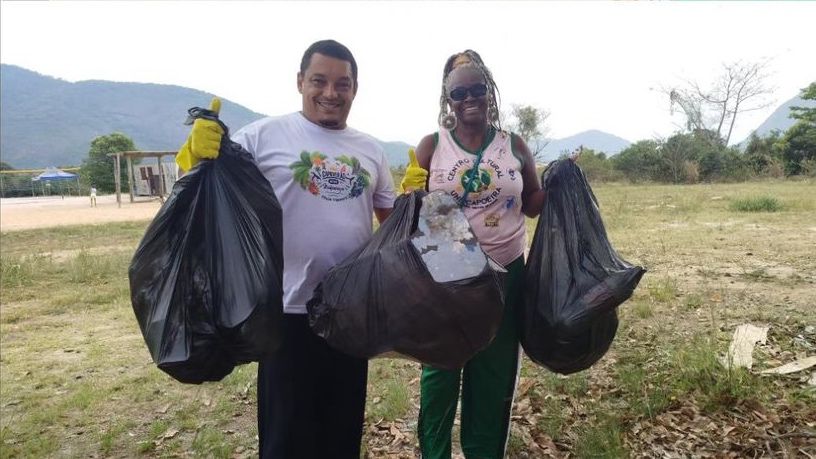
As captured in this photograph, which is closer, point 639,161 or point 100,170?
point 639,161

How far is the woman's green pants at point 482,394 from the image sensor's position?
2.06 meters

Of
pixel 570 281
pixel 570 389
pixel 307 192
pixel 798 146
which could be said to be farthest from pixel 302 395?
pixel 798 146

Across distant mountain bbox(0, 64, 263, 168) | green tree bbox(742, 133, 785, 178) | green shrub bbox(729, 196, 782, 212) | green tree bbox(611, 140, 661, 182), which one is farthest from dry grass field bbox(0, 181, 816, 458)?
distant mountain bbox(0, 64, 263, 168)

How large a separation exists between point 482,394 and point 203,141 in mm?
1430

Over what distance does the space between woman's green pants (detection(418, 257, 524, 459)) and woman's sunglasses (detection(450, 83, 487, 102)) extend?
2.25ft

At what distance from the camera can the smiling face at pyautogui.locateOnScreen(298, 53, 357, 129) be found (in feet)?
5.64

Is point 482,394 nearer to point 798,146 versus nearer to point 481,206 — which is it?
point 481,206

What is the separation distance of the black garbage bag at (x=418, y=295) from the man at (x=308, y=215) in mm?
107

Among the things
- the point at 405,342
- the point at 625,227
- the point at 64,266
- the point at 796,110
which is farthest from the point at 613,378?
the point at 796,110

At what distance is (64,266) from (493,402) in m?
7.50

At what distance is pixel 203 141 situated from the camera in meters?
1.51

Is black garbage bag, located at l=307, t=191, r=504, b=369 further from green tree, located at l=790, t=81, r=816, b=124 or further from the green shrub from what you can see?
green tree, located at l=790, t=81, r=816, b=124

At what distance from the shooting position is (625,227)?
8703 millimetres

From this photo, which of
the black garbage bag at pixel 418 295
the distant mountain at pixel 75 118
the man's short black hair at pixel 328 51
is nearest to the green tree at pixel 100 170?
the man's short black hair at pixel 328 51
